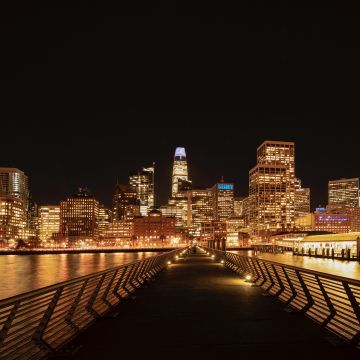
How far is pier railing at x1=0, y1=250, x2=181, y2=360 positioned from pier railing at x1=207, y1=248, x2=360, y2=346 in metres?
4.59

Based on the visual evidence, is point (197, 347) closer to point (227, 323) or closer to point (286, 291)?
point (227, 323)

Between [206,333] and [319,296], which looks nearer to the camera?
[206,333]

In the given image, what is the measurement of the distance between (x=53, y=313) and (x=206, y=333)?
9.69ft

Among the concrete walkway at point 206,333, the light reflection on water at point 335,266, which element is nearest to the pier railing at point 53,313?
the concrete walkway at point 206,333

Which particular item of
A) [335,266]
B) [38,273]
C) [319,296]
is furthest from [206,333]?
[38,273]

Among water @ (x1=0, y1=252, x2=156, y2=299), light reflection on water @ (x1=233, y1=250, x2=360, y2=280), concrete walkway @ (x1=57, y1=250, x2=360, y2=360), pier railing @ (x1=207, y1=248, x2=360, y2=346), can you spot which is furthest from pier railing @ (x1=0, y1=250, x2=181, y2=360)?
light reflection on water @ (x1=233, y1=250, x2=360, y2=280)

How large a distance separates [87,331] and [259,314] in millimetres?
4350

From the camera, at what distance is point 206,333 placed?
968 centimetres

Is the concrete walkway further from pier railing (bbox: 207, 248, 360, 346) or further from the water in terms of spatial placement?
the water

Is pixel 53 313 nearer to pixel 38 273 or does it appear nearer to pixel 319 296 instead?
pixel 319 296

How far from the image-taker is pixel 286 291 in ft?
50.9

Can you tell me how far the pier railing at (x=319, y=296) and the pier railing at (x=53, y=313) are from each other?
459 centimetres

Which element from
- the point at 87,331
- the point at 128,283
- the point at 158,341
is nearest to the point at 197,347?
the point at 158,341

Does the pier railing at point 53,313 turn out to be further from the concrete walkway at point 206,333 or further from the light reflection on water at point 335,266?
the light reflection on water at point 335,266
